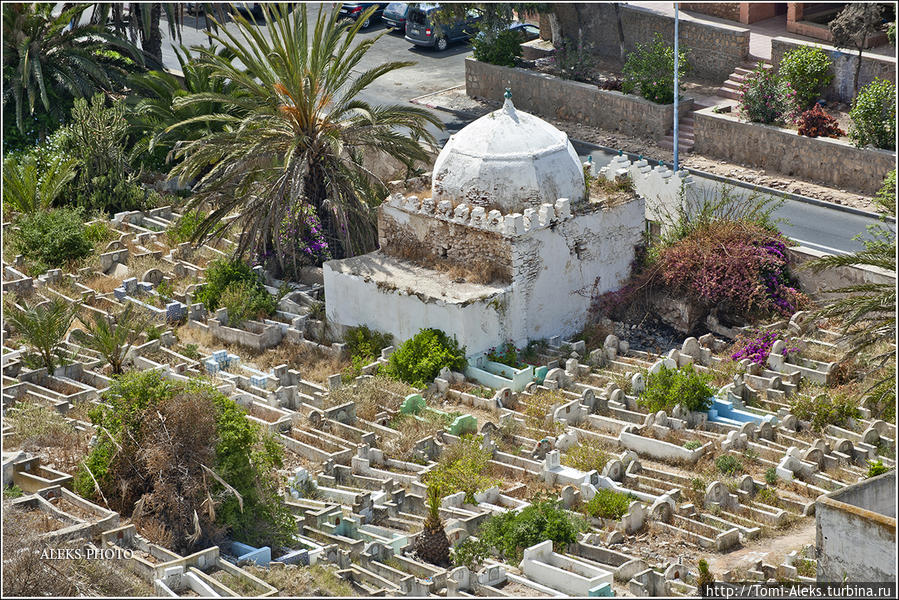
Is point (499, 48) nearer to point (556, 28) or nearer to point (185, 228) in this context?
point (556, 28)

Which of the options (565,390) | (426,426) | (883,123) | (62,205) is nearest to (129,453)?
(426,426)

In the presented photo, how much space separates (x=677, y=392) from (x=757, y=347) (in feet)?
9.85

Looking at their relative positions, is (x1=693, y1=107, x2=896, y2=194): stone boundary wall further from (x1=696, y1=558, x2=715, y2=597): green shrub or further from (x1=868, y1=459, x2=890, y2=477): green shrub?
(x1=696, y1=558, x2=715, y2=597): green shrub

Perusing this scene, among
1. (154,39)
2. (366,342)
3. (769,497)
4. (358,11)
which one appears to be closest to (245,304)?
(366,342)

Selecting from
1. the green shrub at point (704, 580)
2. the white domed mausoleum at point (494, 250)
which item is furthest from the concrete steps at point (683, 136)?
the green shrub at point (704, 580)

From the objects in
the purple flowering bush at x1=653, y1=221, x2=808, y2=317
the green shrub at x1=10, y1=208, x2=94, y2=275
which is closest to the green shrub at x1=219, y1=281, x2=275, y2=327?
the green shrub at x1=10, y1=208, x2=94, y2=275

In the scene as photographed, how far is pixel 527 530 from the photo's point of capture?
23.9 metres

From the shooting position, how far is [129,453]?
24672 mm

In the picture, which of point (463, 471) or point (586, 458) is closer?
point (463, 471)

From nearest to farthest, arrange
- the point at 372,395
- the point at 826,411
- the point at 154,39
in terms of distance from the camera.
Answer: the point at 826,411
the point at 372,395
the point at 154,39

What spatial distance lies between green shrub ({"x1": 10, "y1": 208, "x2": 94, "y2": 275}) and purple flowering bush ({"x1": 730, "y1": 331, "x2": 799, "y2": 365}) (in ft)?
47.4

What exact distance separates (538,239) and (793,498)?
26.3ft

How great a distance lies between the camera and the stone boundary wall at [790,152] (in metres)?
37.7

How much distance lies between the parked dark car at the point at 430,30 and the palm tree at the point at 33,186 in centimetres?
1364
